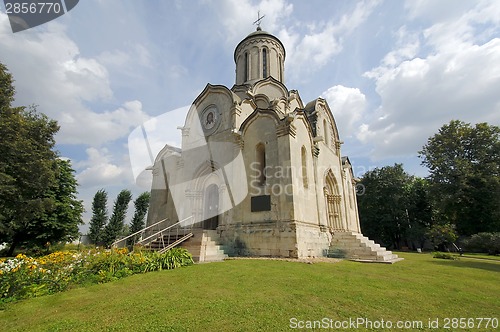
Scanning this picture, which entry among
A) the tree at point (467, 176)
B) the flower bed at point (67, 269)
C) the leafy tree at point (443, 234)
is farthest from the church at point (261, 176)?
the tree at point (467, 176)

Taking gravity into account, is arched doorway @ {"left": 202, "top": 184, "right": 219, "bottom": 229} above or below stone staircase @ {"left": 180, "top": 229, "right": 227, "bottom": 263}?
above

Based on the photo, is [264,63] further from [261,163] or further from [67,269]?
[67,269]

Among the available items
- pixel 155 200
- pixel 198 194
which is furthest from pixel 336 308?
pixel 155 200

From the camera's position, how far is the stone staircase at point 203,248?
10641mm

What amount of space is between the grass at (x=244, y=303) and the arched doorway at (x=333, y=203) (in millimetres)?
9812

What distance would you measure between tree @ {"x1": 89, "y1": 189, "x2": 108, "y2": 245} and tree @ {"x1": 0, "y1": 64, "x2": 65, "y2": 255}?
25.3 m

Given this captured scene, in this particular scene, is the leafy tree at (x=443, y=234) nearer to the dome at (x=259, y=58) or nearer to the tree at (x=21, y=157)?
the dome at (x=259, y=58)

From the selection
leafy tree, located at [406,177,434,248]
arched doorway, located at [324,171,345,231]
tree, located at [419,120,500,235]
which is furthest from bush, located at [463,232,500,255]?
arched doorway, located at [324,171,345,231]

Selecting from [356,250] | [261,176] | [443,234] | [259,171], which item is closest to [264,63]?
[259,171]

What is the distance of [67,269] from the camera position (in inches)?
269

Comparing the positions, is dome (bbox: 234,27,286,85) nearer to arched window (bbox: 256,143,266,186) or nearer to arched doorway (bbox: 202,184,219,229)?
arched window (bbox: 256,143,266,186)

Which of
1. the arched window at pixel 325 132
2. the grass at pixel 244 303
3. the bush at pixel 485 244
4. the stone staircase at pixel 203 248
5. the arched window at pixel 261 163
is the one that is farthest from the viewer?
the bush at pixel 485 244

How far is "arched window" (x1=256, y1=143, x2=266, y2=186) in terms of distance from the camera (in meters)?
13.5

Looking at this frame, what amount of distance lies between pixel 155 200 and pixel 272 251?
11.0 meters
